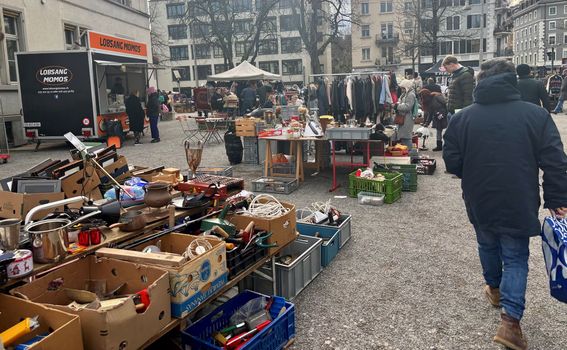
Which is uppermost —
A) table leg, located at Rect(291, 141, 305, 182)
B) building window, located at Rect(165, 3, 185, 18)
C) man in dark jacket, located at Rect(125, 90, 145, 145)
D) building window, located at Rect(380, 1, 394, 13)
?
building window, located at Rect(165, 3, 185, 18)

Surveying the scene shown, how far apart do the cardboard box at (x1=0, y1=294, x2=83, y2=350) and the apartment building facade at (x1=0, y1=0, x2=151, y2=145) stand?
42.2 feet

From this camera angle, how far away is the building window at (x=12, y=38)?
50.8ft

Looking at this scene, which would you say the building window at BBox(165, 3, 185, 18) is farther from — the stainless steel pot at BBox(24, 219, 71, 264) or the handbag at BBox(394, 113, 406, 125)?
the stainless steel pot at BBox(24, 219, 71, 264)

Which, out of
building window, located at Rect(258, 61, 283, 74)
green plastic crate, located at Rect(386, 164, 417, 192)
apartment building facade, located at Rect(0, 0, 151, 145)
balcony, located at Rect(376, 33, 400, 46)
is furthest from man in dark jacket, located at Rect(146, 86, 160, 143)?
balcony, located at Rect(376, 33, 400, 46)

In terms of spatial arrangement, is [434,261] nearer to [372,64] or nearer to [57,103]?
[57,103]

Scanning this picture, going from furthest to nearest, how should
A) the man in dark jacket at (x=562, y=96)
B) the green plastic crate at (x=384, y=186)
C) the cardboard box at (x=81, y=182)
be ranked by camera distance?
the man in dark jacket at (x=562, y=96) → the green plastic crate at (x=384, y=186) → the cardboard box at (x=81, y=182)

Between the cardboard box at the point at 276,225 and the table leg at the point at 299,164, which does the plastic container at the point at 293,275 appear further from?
the table leg at the point at 299,164

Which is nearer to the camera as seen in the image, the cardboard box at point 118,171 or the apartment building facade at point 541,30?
the cardboard box at point 118,171

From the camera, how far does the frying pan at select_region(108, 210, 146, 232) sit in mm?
3576

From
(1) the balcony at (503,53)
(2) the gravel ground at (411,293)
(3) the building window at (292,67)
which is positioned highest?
(1) the balcony at (503,53)

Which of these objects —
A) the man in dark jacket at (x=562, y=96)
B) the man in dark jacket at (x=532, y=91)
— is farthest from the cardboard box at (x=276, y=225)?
the man in dark jacket at (x=562, y=96)

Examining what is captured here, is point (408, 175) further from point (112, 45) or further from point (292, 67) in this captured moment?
point (292, 67)

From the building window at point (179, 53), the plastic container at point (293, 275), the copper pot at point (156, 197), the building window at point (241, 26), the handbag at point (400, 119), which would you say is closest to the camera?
the copper pot at point (156, 197)

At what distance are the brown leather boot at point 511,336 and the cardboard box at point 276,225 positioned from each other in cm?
183
